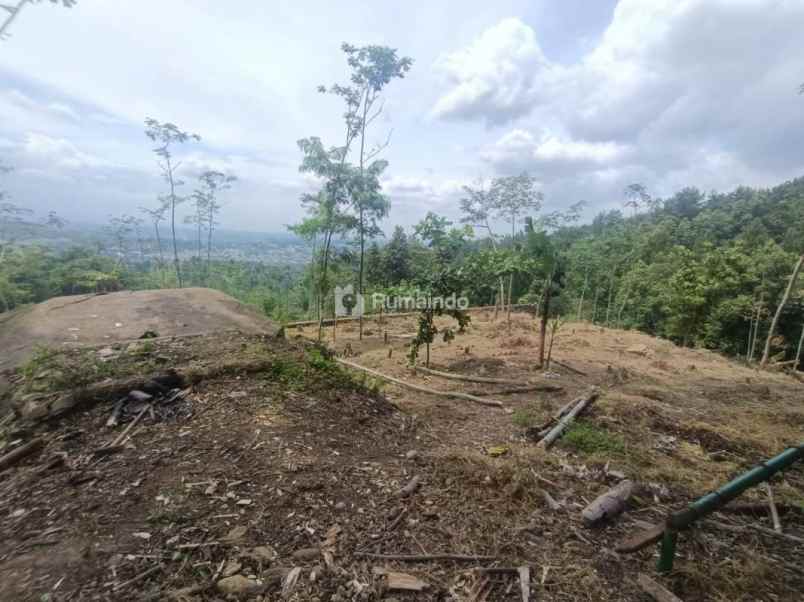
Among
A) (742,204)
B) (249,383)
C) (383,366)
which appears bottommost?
(383,366)

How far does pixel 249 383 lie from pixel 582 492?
122 inches

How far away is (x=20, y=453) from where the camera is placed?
2613 millimetres

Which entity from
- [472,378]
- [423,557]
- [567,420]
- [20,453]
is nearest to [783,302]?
[472,378]

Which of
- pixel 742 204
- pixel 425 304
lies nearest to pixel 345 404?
pixel 425 304

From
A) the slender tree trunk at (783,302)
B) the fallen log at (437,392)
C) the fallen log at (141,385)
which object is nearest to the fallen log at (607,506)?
the fallen log at (437,392)

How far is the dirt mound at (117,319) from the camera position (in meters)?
4.64

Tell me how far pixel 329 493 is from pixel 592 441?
2732 mm

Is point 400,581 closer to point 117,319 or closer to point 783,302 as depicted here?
point 117,319

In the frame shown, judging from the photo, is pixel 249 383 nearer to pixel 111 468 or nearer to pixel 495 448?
pixel 111 468

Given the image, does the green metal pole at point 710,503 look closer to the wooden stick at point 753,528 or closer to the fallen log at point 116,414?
the wooden stick at point 753,528

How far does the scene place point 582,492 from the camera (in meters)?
2.86

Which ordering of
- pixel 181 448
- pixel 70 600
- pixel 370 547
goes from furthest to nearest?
pixel 181 448, pixel 370 547, pixel 70 600

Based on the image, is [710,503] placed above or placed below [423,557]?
above

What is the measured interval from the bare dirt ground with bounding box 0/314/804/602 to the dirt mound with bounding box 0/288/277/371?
83 cm
